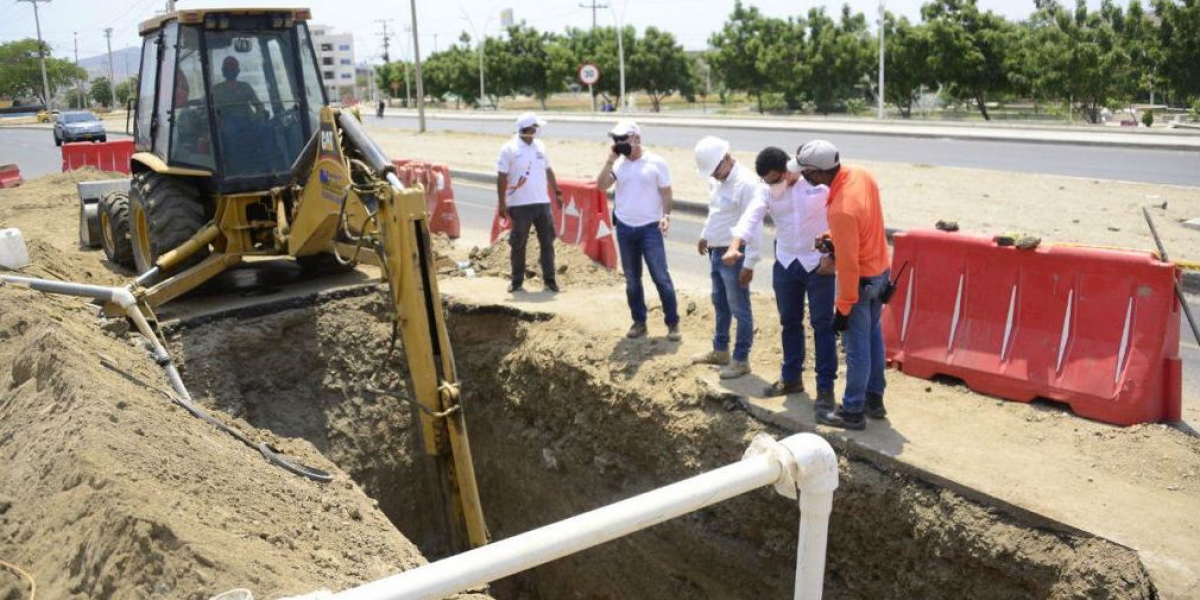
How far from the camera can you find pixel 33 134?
54781 millimetres

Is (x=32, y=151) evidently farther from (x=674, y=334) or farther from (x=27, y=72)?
(x=27, y=72)

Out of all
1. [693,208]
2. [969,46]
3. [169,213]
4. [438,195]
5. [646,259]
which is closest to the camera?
[646,259]

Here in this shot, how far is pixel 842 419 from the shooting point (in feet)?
22.3

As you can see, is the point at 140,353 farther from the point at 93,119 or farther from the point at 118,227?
the point at 93,119

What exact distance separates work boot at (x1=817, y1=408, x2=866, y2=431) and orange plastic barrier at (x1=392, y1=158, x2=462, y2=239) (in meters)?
8.61

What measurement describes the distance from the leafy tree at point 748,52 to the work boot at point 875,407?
2071 inches

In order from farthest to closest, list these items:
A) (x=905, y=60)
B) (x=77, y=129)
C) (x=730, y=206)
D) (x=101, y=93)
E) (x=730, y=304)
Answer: (x=101, y=93) < (x=905, y=60) < (x=77, y=129) < (x=730, y=304) < (x=730, y=206)

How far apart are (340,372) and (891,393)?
208 inches

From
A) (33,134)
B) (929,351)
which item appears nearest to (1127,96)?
(929,351)

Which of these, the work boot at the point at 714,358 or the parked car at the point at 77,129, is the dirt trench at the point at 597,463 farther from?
the parked car at the point at 77,129

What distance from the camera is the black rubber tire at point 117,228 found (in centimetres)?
1223

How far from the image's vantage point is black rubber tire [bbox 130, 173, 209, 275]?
10.1 metres

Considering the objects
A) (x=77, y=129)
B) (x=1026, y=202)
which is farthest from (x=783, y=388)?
(x=77, y=129)

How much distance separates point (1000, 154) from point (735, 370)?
2005cm
